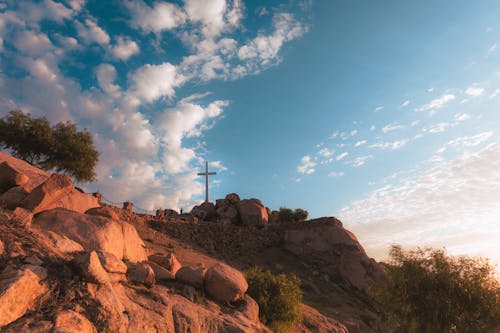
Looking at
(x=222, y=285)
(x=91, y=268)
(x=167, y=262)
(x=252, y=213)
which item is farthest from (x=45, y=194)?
(x=252, y=213)

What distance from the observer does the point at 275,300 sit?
1684 cm

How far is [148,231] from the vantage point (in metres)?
29.2

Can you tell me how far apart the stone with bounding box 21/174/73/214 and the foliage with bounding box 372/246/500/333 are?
19.9 metres

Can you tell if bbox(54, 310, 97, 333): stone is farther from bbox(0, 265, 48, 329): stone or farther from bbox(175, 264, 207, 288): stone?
bbox(175, 264, 207, 288): stone

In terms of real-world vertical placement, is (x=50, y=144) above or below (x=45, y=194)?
above

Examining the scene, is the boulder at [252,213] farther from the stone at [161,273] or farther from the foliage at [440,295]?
the stone at [161,273]

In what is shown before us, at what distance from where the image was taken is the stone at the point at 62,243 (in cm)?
1001

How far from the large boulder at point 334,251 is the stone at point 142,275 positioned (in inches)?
1069

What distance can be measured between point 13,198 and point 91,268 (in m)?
6.20

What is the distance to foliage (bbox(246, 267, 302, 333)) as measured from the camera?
16.4 m

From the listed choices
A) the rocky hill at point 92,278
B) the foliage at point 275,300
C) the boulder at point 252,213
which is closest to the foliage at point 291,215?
the boulder at point 252,213

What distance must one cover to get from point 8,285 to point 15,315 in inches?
23.9

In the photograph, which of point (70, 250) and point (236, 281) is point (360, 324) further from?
point (70, 250)

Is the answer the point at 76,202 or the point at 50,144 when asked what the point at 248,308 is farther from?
the point at 50,144
